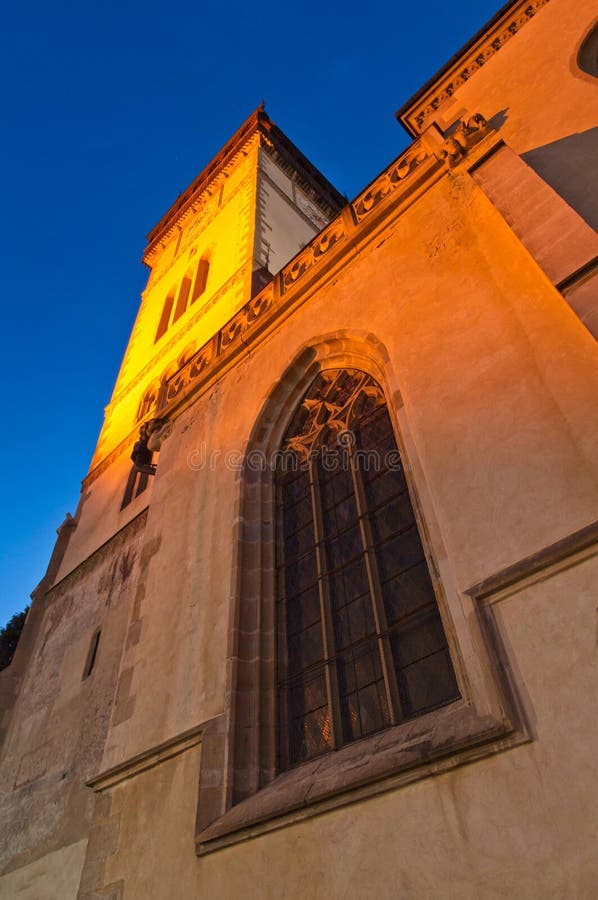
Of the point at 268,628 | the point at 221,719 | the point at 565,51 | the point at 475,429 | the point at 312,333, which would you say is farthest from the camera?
the point at 565,51

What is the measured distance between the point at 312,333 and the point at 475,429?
122 inches

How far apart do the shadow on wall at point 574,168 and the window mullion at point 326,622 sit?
127 inches

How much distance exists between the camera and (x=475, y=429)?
13.9ft

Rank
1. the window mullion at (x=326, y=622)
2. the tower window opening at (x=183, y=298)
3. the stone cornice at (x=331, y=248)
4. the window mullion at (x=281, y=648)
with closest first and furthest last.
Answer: the window mullion at (x=326, y=622), the window mullion at (x=281, y=648), the stone cornice at (x=331, y=248), the tower window opening at (x=183, y=298)

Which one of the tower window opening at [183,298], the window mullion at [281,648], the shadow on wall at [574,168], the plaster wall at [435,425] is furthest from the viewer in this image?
the tower window opening at [183,298]

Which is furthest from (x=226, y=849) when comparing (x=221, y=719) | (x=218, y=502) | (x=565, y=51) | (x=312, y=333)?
(x=565, y=51)

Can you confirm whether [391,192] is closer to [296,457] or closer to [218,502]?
[296,457]

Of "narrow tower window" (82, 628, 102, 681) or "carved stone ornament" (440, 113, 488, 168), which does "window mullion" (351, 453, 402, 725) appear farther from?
"narrow tower window" (82, 628, 102, 681)

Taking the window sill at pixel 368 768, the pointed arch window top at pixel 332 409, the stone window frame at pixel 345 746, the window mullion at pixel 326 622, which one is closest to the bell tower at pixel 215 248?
the pointed arch window top at pixel 332 409

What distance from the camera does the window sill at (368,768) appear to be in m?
3.01

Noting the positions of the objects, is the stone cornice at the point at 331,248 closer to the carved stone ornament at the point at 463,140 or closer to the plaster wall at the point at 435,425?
the carved stone ornament at the point at 463,140

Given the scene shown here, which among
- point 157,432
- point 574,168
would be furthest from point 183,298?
point 574,168

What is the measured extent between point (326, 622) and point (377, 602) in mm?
533

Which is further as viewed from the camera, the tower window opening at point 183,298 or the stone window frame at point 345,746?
the tower window opening at point 183,298
